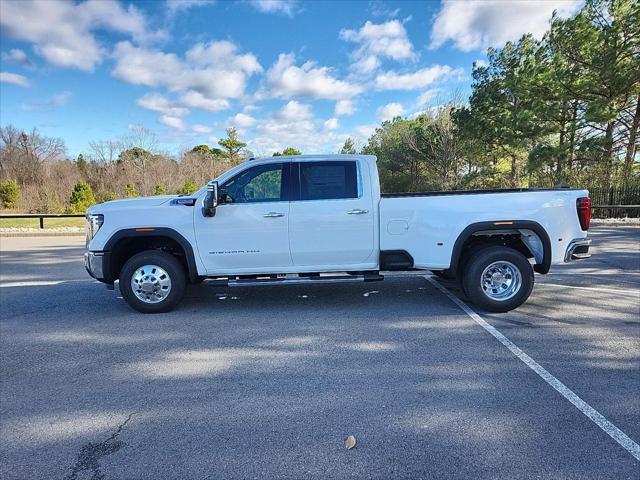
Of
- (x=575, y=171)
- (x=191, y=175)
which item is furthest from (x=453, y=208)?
(x=191, y=175)

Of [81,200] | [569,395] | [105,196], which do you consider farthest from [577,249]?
[105,196]

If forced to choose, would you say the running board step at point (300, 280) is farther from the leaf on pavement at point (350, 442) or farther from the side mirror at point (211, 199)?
the leaf on pavement at point (350, 442)

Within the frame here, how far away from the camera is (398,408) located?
329cm

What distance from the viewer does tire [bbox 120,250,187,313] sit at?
562 cm

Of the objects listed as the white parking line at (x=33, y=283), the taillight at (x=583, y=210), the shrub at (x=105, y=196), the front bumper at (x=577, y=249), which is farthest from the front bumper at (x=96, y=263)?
the shrub at (x=105, y=196)

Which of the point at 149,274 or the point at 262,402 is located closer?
the point at 262,402

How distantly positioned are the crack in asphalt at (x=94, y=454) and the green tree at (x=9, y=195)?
99.2ft

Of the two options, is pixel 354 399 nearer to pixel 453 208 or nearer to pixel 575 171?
pixel 453 208

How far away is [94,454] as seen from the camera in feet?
9.18

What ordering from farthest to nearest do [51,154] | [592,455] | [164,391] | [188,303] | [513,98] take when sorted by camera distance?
[51,154] < [513,98] < [188,303] < [164,391] < [592,455]

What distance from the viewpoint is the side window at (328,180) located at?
569cm

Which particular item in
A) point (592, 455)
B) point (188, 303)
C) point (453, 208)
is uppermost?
point (453, 208)

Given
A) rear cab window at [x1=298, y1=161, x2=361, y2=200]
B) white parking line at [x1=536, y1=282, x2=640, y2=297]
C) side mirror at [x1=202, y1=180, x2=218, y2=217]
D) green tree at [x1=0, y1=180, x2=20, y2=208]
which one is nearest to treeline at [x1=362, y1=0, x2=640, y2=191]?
white parking line at [x1=536, y1=282, x2=640, y2=297]

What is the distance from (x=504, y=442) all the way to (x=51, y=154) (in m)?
48.8
